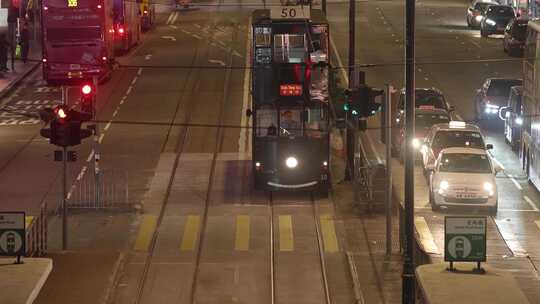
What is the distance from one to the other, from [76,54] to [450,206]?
66.0ft

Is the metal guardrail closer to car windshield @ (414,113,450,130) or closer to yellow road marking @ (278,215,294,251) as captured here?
yellow road marking @ (278,215,294,251)

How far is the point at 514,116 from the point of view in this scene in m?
41.6

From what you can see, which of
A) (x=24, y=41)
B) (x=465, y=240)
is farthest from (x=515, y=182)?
(x=24, y=41)

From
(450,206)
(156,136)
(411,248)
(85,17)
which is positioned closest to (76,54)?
(85,17)

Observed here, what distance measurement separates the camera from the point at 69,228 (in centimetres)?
3228

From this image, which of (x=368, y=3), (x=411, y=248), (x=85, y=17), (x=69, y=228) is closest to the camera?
(x=411, y=248)

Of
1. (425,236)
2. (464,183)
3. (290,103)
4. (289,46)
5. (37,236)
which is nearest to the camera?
(37,236)

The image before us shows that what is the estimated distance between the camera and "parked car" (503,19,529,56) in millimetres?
59188

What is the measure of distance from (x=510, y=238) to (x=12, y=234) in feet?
42.4

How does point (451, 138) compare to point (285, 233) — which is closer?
point (285, 233)

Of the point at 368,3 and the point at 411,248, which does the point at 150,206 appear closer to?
the point at 411,248

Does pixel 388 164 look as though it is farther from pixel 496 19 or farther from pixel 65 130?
pixel 496 19

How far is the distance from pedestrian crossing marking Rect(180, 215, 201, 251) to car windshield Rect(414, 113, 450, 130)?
35.3 ft

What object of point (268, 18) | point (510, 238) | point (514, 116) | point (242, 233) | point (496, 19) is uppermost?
point (268, 18)
